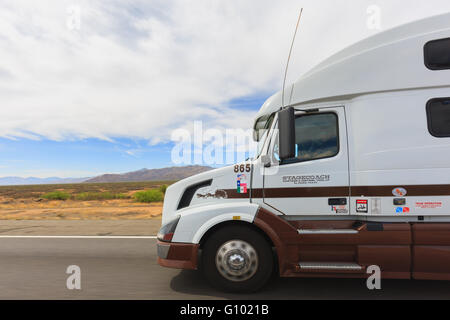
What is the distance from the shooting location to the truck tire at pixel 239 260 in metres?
3.97

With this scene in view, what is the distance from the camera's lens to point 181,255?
4051 millimetres

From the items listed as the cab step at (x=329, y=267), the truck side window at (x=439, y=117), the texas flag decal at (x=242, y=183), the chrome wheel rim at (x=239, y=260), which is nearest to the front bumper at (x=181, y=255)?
the chrome wheel rim at (x=239, y=260)

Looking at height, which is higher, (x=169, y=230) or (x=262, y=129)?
(x=262, y=129)

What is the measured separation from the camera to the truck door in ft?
13.0

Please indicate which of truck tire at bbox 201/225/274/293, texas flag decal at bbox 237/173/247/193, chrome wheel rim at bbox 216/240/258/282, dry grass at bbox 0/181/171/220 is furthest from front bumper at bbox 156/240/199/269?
dry grass at bbox 0/181/171/220

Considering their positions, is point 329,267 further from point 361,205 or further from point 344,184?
point 344,184

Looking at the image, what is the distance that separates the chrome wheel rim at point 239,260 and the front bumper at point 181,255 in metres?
0.39

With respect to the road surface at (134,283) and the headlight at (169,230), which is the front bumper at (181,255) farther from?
the road surface at (134,283)

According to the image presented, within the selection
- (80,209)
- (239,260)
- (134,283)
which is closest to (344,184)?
(239,260)

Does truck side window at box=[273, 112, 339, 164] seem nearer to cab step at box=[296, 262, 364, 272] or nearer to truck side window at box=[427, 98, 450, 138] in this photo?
truck side window at box=[427, 98, 450, 138]

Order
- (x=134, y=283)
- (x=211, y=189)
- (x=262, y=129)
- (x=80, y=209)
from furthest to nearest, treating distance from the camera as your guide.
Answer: (x=80, y=209) < (x=262, y=129) < (x=134, y=283) < (x=211, y=189)

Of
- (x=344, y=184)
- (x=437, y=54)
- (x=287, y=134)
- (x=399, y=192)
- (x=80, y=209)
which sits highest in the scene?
(x=437, y=54)

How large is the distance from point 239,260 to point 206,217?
706 mm

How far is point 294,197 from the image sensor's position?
402cm
